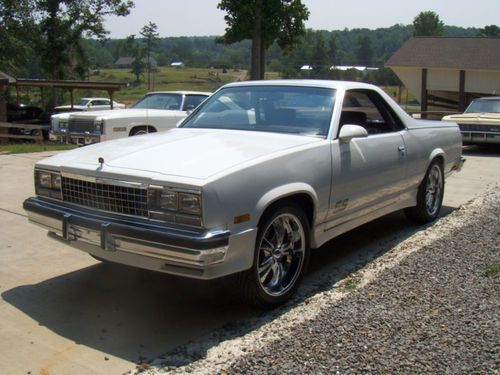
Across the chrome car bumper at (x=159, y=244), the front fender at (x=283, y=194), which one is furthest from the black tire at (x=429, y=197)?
the chrome car bumper at (x=159, y=244)

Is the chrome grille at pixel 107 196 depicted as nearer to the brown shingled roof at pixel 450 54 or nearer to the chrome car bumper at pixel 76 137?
the chrome car bumper at pixel 76 137

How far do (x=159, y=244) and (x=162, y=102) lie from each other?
946cm

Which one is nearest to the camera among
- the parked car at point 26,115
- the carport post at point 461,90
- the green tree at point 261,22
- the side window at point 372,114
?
the side window at point 372,114

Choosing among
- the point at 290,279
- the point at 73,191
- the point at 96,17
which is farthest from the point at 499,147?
the point at 96,17

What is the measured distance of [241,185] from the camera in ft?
12.3

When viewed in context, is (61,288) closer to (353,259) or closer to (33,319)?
(33,319)

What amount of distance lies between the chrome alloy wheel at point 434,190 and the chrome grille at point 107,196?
3.87m

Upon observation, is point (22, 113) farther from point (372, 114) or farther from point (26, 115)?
point (372, 114)

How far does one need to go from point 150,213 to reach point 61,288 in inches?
54.1

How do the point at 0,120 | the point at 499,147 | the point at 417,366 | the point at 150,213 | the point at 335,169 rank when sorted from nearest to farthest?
the point at 417,366 → the point at 150,213 → the point at 335,169 → the point at 499,147 → the point at 0,120

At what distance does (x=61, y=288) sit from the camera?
4613mm

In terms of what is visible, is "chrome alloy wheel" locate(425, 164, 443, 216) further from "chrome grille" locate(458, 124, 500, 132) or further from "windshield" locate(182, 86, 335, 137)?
"chrome grille" locate(458, 124, 500, 132)

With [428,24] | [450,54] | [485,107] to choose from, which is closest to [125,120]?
[485,107]

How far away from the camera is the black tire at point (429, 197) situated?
6539mm
